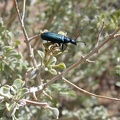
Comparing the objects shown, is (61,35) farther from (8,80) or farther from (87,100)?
(87,100)

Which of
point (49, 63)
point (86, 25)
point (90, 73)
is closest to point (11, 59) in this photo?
point (49, 63)

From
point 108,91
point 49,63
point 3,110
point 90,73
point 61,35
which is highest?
point 61,35

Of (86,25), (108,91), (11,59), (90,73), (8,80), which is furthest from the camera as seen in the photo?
(108,91)

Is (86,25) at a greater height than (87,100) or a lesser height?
greater

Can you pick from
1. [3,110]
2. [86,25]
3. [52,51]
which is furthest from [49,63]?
[86,25]

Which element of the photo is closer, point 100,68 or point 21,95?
point 21,95

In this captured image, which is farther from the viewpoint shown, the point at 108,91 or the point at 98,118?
the point at 108,91

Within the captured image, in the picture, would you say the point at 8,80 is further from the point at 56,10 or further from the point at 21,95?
the point at 56,10

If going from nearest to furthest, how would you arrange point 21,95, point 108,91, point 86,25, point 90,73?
point 21,95, point 86,25, point 90,73, point 108,91

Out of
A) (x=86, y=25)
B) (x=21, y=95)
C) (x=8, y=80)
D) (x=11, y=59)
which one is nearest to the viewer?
(x=21, y=95)
